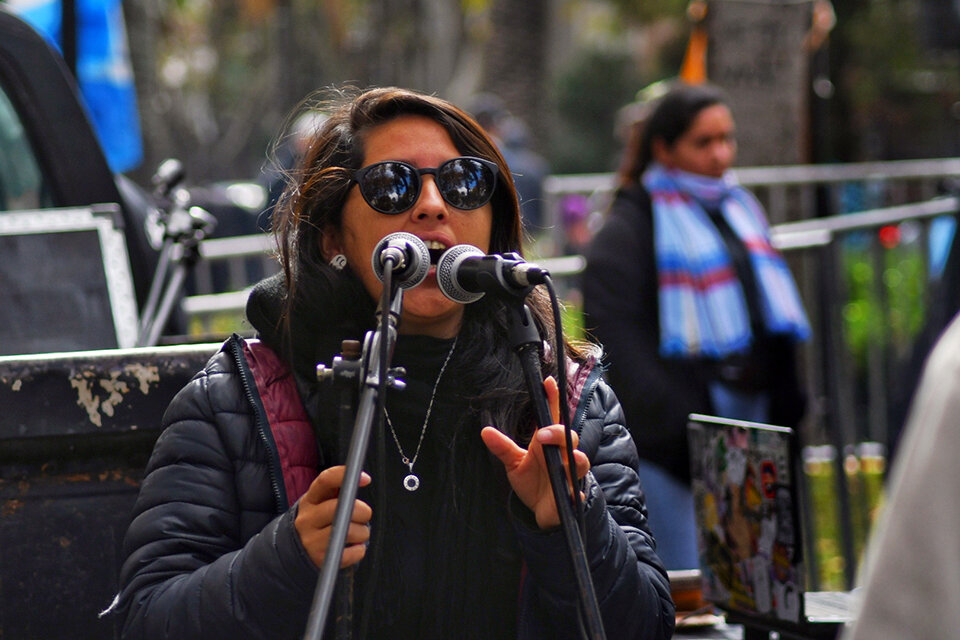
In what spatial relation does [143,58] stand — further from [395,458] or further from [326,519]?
[326,519]

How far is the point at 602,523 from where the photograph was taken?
229 cm

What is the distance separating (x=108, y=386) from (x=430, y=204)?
80 cm

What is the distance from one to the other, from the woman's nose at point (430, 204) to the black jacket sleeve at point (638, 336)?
2.42m

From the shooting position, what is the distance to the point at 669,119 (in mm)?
5461

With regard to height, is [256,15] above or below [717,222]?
above

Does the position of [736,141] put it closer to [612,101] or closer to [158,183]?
[158,183]

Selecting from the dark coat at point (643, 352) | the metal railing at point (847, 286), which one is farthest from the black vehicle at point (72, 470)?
the dark coat at point (643, 352)

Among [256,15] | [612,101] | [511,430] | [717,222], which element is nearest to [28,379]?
[511,430]

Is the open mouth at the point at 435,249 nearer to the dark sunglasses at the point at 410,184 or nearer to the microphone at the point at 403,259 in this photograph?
the dark sunglasses at the point at 410,184

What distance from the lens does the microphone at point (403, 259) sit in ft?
6.86

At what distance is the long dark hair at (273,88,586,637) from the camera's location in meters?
2.46

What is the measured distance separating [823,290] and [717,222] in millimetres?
728

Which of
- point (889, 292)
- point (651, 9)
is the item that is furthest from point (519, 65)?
point (889, 292)

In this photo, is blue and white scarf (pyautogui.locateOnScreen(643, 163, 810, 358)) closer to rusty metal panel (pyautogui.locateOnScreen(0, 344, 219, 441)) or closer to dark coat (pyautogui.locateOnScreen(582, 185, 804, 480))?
dark coat (pyautogui.locateOnScreen(582, 185, 804, 480))
